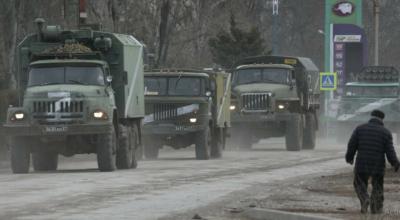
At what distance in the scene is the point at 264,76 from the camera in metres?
42.1

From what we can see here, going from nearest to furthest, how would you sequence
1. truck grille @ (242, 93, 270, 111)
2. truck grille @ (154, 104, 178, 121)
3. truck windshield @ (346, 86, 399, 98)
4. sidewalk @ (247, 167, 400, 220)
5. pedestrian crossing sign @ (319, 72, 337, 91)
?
1. sidewalk @ (247, 167, 400, 220)
2. truck grille @ (154, 104, 178, 121)
3. truck grille @ (242, 93, 270, 111)
4. truck windshield @ (346, 86, 399, 98)
5. pedestrian crossing sign @ (319, 72, 337, 91)

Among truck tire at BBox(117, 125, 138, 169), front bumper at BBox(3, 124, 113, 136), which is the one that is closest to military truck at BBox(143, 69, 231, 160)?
truck tire at BBox(117, 125, 138, 169)

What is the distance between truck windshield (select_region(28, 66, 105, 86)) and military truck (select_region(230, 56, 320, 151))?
1358cm

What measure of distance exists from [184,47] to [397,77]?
11.2 m

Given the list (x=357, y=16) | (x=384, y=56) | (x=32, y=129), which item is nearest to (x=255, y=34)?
(x=357, y=16)

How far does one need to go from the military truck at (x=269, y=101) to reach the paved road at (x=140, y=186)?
5.99m

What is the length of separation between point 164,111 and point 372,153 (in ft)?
59.8

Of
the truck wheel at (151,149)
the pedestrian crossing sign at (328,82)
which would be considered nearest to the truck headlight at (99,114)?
the truck wheel at (151,149)

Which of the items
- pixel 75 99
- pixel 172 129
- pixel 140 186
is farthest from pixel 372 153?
pixel 172 129

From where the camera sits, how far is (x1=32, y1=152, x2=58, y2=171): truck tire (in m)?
29.8

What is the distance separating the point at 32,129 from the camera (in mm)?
27188

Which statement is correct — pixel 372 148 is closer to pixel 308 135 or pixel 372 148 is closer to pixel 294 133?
pixel 294 133

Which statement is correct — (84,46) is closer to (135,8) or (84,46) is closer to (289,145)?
(289,145)

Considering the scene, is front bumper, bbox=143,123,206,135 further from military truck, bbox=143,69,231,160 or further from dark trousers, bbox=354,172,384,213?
dark trousers, bbox=354,172,384,213
